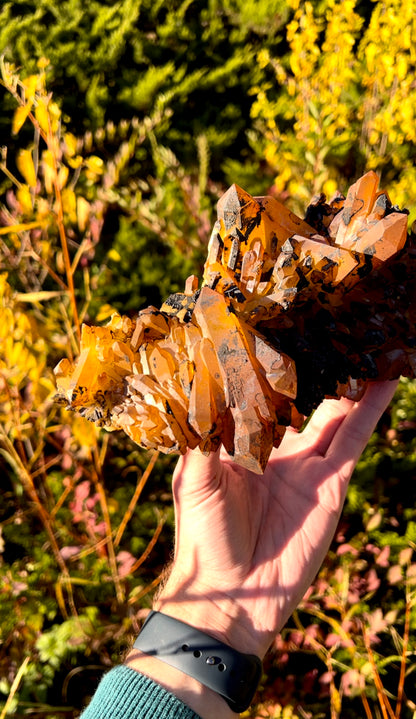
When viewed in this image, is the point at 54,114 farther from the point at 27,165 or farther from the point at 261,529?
the point at 261,529

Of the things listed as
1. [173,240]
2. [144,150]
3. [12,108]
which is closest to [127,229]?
[173,240]

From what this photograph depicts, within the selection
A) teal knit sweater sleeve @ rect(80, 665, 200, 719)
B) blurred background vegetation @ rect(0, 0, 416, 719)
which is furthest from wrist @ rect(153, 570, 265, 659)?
blurred background vegetation @ rect(0, 0, 416, 719)

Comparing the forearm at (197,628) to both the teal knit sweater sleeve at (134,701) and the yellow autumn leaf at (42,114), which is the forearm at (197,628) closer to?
the teal knit sweater sleeve at (134,701)

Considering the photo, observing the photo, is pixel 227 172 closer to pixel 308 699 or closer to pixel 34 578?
pixel 34 578

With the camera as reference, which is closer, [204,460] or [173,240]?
[204,460]

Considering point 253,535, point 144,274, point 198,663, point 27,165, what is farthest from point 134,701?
point 144,274

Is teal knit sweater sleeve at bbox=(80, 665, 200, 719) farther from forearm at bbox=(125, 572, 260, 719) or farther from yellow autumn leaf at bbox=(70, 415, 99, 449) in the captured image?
yellow autumn leaf at bbox=(70, 415, 99, 449)
